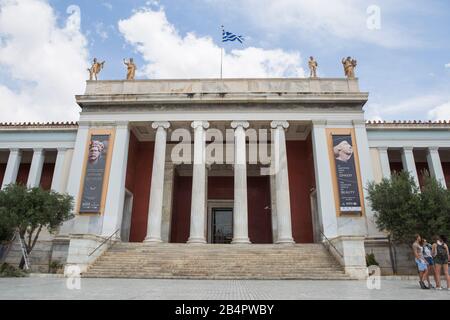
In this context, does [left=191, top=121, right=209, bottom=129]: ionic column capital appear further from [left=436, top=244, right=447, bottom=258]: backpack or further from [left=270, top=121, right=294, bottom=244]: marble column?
[left=436, top=244, right=447, bottom=258]: backpack

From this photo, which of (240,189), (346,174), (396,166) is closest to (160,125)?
(240,189)

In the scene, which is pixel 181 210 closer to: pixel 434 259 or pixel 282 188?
pixel 282 188

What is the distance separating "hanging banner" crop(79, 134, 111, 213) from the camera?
17516 mm

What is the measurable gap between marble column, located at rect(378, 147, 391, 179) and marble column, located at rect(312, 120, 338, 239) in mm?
3577

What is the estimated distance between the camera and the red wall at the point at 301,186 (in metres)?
20.2

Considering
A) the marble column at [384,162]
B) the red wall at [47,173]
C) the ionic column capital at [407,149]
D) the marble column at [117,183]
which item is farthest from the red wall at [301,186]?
the red wall at [47,173]

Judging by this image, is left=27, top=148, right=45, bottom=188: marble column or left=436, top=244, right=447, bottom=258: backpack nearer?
left=436, top=244, right=447, bottom=258: backpack

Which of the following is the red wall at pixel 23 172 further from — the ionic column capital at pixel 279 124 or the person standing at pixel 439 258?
the person standing at pixel 439 258

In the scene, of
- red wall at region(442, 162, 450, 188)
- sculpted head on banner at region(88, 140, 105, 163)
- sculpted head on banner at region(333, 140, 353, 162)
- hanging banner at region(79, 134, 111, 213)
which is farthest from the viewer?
red wall at region(442, 162, 450, 188)

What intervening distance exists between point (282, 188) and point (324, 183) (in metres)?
A: 2.29

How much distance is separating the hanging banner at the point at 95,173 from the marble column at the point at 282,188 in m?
9.78

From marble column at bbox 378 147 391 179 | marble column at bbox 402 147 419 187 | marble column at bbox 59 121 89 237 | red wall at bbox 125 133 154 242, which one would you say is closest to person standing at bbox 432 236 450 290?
marble column at bbox 378 147 391 179

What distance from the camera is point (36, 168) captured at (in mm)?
20156
